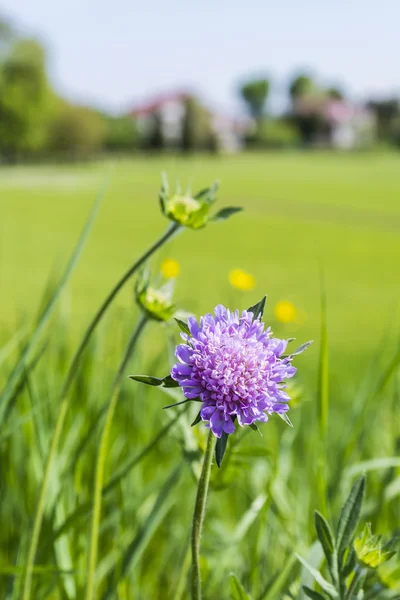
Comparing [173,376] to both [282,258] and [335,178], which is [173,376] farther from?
[335,178]

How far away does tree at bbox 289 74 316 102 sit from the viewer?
45.3 m

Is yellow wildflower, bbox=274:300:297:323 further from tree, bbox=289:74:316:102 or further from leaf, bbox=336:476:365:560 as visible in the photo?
tree, bbox=289:74:316:102

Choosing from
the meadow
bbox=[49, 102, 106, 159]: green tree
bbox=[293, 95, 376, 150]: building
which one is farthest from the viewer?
bbox=[293, 95, 376, 150]: building

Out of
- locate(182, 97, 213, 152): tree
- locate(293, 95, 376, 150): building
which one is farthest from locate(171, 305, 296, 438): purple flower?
locate(293, 95, 376, 150): building

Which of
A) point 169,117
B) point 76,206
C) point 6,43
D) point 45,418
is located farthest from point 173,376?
point 169,117

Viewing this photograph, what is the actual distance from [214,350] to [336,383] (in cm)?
187

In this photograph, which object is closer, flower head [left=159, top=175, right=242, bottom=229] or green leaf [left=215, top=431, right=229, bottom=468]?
green leaf [left=215, top=431, right=229, bottom=468]

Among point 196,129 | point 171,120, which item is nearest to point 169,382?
point 196,129

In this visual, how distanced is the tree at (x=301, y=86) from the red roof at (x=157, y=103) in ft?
52.0

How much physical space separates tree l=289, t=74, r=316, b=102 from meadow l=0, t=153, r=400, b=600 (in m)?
37.9

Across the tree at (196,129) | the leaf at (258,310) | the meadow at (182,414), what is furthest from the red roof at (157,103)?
the leaf at (258,310)

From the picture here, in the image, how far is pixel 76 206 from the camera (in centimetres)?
912

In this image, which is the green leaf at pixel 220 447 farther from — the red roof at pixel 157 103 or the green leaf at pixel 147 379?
the red roof at pixel 157 103

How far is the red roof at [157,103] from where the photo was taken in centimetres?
3117
